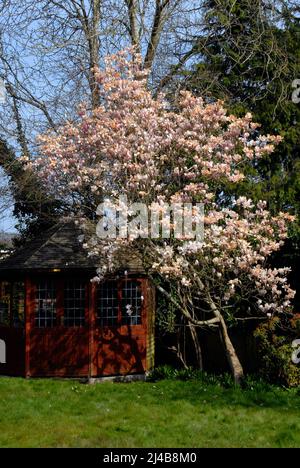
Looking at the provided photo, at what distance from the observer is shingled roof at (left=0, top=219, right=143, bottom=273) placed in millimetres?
13219

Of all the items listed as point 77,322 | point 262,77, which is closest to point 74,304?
point 77,322

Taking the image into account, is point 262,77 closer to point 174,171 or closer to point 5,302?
point 174,171

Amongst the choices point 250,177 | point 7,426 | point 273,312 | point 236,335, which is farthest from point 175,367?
point 7,426

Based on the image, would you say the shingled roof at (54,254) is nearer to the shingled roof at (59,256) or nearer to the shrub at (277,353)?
the shingled roof at (59,256)

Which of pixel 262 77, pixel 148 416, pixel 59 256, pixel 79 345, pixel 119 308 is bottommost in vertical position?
pixel 148 416

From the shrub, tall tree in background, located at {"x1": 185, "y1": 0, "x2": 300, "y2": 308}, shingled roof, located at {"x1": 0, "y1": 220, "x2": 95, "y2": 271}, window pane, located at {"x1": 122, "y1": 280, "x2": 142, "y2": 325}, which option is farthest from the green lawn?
tall tree in background, located at {"x1": 185, "y1": 0, "x2": 300, "y2": 308}

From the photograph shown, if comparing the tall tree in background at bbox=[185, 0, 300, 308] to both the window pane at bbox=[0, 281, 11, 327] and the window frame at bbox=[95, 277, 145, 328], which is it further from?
the window pane at bbox=[0, 281, 11, 327]

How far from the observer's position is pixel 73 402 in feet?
34.4

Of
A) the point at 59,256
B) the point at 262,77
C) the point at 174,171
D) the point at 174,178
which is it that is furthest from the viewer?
the point at 59,256

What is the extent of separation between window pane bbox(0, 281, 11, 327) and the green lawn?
2683 mm

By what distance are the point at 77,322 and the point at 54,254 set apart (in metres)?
1.63

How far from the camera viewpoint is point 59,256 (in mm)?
13867

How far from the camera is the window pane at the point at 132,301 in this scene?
1372cm
